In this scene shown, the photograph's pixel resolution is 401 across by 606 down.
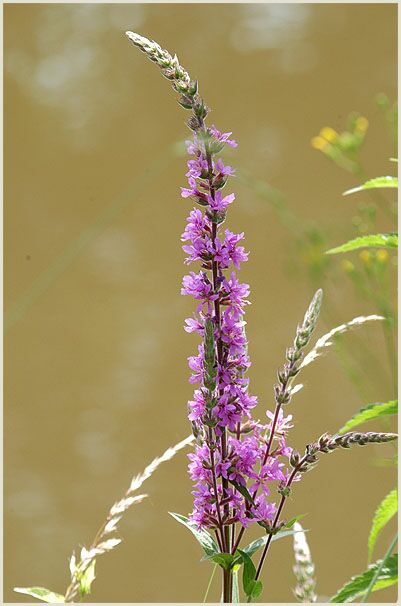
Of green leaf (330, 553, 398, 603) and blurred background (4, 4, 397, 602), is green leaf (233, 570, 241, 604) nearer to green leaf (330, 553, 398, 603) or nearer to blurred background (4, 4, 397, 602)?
green leaf (330, 553, 398, 603)

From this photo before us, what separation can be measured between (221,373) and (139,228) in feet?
5.77

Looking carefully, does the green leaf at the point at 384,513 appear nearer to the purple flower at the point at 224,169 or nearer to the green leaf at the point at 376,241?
the green leaf at the point at 376,241

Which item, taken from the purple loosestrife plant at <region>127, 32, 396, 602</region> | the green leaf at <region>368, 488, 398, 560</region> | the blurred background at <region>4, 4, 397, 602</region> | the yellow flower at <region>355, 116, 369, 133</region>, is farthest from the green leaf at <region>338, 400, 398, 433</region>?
the blurred background at <region>4, 4, 397, 602</region>

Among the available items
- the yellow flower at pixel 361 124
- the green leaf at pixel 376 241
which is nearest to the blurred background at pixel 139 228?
the yellow flower at pixel 361 124

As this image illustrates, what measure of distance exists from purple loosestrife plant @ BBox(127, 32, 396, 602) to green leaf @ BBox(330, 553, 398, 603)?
0.43 ft

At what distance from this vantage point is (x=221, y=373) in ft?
1.64

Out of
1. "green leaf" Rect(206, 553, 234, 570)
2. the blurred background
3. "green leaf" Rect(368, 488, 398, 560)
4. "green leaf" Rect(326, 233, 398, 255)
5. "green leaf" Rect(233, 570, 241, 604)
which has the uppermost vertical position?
the blurred background

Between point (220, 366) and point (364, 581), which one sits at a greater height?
point (220, 366)

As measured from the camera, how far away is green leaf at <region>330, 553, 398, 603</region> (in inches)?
24.4

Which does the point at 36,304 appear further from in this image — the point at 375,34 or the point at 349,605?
the point at 349,605

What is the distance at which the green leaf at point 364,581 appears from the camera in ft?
2.04

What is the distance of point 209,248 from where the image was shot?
1.65ft

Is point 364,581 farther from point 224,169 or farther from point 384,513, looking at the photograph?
point 224,169

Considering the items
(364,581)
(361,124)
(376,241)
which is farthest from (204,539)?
(361,124)
